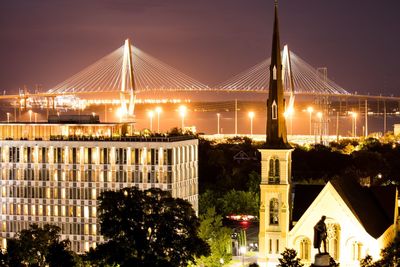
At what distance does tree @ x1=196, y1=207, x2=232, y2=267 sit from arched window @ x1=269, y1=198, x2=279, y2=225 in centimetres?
508

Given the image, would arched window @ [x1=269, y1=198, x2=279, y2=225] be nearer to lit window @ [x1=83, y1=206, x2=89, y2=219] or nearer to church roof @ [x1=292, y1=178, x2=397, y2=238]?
church roof @ [x1=292, y1=178, x2=397, y2=238]

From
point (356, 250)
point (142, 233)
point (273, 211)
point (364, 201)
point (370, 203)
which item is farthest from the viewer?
point (370, 203)

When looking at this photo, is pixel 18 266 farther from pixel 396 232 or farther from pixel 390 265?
pixel 396 232

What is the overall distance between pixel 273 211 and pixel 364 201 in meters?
5.68

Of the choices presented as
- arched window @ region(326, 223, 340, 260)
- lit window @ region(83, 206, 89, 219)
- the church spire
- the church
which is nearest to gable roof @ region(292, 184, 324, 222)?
the church

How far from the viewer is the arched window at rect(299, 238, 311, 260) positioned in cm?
5888

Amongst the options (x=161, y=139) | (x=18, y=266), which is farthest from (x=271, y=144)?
(x=161, y=139)

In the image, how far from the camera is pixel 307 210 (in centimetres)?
5809

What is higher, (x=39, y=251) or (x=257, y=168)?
(x=257, y=168)

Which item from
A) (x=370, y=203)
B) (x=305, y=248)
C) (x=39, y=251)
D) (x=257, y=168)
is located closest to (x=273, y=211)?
(x=305, y=248)

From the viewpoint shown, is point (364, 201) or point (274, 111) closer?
point (364, 201)

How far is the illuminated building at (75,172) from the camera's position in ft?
269

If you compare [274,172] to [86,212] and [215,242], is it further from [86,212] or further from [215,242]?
[86,212]

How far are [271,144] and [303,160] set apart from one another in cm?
6851
